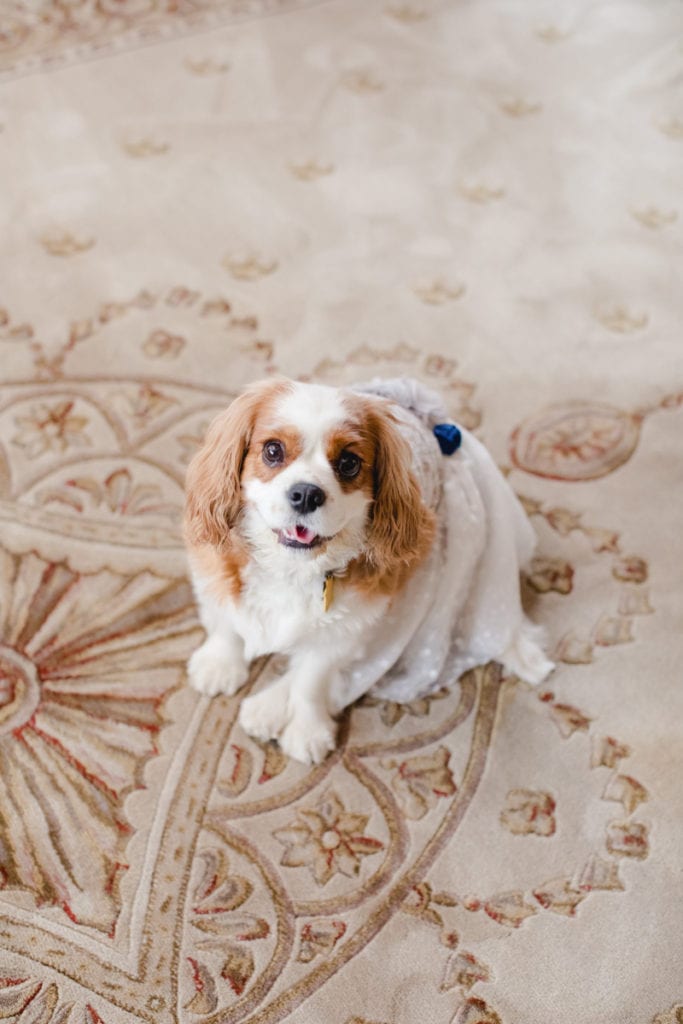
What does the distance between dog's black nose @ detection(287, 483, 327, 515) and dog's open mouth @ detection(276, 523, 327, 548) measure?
5 centimetres

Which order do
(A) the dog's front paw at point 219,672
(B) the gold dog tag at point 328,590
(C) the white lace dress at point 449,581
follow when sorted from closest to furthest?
(B) the gold dog tag at point 328,590 < (C) the white lace dress at point 449,581 < (A) the dog's front paw at point 219,672

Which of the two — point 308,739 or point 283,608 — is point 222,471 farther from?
point 308,739

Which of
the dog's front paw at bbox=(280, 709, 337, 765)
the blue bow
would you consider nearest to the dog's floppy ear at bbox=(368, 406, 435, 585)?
the blue bow

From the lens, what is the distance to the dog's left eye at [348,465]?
54.3 inches

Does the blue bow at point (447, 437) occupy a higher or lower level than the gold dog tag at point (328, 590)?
higher

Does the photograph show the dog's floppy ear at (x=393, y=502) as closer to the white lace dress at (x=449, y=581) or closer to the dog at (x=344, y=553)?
the dog at (x=344, y=553)

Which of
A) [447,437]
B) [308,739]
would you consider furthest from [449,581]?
[308,739]

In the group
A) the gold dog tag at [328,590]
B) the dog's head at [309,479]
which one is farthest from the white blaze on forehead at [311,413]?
the gold dog tag at [328,590]

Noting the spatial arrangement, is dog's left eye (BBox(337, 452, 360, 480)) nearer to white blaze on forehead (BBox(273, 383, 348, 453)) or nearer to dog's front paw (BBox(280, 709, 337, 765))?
white blaze on forehead (BBox(273, 383, 348, 453))

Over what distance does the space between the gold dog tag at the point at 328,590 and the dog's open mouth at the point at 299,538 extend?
0.36 feet

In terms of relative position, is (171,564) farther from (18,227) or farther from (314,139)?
(314,139)

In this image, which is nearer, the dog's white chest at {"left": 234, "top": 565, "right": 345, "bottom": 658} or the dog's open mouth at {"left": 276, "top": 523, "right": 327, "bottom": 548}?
the dog's open mouth at {"left": 276, "top": 523, "right": 327, "bottom": 548}

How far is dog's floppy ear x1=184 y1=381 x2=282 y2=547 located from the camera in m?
1.42

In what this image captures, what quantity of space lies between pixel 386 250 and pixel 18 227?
3.46 ft
